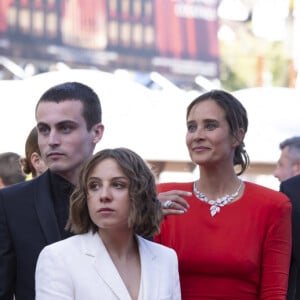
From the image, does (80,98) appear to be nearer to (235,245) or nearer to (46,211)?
(46,211)

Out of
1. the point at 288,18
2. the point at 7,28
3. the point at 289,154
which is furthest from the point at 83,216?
the point at 288,18

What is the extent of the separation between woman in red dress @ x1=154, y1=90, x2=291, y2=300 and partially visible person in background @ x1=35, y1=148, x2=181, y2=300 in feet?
1.16

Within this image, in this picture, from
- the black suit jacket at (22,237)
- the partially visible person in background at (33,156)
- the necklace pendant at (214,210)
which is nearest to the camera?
the black suit jacket at (22,237)

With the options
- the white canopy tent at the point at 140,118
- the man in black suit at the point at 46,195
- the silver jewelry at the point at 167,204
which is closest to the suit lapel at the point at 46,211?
the man in black suit at the point at 46,195

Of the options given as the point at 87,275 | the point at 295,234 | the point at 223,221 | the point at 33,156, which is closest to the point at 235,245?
the point at 223,221

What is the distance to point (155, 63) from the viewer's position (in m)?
31.4

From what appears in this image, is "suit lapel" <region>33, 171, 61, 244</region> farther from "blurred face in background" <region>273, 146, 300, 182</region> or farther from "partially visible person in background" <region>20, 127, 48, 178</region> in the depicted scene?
"blurred face in background" <region>273, 146, 300, 182</region>

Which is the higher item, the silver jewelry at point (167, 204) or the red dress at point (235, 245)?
the silver jewelry at point (167, 204)

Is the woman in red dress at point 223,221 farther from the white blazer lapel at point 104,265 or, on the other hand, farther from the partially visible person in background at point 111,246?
the white blazer lapel at point 104,265

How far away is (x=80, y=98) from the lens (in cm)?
471

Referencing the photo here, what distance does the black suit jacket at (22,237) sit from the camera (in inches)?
175

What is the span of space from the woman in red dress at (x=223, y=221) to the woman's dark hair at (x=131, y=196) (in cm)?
33

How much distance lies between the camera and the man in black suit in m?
4.46

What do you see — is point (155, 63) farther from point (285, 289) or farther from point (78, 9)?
point (285, 289)
